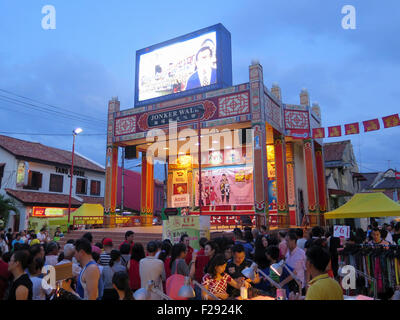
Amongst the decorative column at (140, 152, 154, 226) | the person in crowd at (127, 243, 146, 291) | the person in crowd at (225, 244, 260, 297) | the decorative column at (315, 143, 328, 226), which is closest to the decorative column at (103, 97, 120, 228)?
the decorative column at (140, 152, 154, 226)

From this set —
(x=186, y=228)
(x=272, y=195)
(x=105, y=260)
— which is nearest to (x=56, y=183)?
(x=272, y=195)

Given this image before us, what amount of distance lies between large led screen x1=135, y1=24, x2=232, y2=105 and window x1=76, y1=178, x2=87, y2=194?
14331 millimetres

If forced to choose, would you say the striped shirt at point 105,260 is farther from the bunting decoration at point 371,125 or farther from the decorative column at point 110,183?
the decorative column at point 110,183

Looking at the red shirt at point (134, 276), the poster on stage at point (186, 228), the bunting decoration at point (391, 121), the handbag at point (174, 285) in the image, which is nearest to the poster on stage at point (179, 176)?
the poster on stage at point (186, 228)

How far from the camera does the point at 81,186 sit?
31.5m

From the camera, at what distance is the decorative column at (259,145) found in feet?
52.3

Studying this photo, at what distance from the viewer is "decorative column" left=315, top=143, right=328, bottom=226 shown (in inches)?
821

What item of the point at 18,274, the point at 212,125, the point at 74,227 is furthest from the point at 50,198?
the point at 18,274

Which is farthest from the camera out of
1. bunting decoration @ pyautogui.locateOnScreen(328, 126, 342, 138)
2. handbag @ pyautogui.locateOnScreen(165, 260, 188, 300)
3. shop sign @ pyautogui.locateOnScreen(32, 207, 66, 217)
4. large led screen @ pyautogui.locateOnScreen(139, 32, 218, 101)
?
shop sign @ pyautogui.locateOnScreen(32, 207, 66, 217)

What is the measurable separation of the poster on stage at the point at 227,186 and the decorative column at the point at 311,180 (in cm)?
373

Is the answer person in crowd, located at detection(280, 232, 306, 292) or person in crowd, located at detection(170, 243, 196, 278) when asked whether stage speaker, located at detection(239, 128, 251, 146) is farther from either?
person in crowd, located at detection(170, 243, 196, 278)

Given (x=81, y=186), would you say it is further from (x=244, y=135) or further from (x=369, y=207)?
(x=369, y=207)

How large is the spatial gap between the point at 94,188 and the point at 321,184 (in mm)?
22391

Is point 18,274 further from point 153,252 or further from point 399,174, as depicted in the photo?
point 399,174
